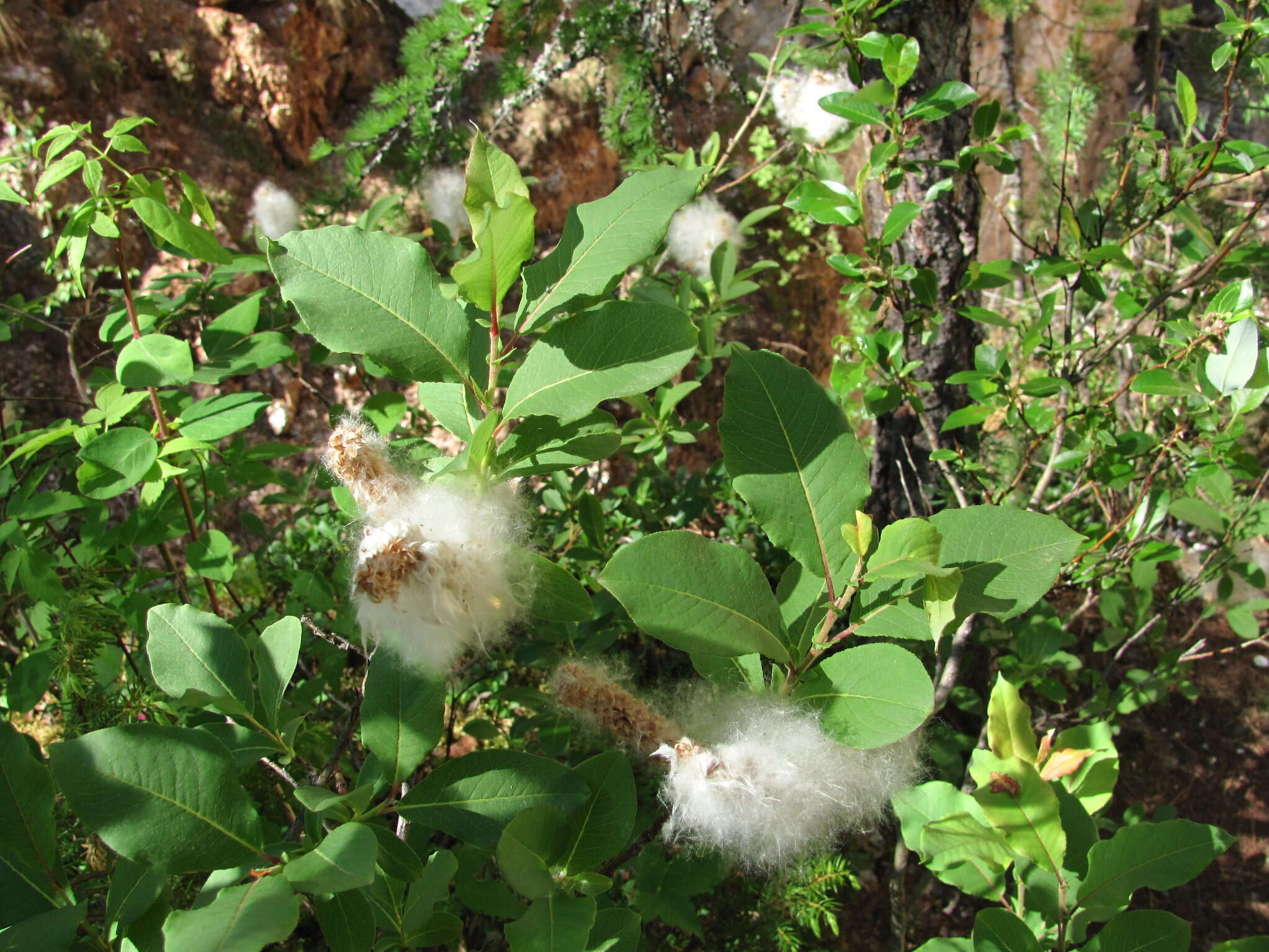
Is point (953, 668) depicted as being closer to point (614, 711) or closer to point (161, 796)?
point (614, 711)

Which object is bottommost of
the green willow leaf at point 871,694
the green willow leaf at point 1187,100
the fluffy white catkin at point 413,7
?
the green willow leaf at point 871,694

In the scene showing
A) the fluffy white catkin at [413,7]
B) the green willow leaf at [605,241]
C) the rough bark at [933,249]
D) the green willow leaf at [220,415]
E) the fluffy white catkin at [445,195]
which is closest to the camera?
the green willow leaf at [605,241]

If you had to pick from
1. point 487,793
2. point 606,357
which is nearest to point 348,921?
point 487,793

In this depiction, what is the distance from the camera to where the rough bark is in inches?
59.2

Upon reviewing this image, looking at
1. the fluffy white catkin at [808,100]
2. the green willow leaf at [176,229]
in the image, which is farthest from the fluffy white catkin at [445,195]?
the green willow leaf at [176,229]

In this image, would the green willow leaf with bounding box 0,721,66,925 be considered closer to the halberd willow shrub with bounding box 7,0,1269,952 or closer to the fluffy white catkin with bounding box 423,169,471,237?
the halberd willow shrub with bounding box 7,0,1269,952

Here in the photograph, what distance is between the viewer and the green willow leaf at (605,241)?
595mm

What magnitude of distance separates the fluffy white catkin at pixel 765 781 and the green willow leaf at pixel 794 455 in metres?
0.15

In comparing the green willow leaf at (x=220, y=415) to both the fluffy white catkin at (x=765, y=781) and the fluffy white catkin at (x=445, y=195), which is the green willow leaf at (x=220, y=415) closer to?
the fluffy white catkin at (x=765, y=781)

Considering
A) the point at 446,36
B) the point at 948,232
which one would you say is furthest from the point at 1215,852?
the point at 446,36

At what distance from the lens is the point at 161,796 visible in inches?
22.7

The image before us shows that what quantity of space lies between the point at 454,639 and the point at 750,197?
318 centimetres

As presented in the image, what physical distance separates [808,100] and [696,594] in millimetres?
2377

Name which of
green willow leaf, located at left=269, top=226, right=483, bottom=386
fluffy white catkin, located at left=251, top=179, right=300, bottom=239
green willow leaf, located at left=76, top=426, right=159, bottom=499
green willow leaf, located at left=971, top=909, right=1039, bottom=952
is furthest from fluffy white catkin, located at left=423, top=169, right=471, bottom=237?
green willow leaf, located at left=971, top=909, right=1039, bottom=952
